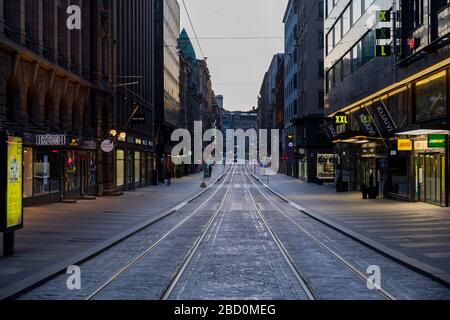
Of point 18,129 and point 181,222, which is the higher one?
point 18,129

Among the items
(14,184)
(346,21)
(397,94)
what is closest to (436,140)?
(397,94)

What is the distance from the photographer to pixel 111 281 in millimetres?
12531

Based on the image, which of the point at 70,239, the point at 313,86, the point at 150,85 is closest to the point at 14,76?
the point at 70,239

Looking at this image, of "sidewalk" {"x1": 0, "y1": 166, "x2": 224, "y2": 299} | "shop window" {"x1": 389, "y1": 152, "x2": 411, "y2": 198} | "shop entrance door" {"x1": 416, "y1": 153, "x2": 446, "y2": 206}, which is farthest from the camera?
"shop window" {"x1": 389, "y1": 152, "x2": 411, "y2": 198}

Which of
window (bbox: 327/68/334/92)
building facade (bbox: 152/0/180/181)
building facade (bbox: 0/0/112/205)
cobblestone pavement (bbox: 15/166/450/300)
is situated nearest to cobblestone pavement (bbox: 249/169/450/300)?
cobblestone pavement (bbox: 15/166/450/300)

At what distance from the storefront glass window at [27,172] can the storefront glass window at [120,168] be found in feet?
61.5

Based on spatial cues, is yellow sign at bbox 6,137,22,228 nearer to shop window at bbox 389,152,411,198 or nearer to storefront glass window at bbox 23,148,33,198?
storefront glass window at bbox 23,148,33,198

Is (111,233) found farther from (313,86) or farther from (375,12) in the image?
(313,86)

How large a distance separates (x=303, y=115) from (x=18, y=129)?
51380 millimetres

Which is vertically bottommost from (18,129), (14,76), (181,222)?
(181,222)

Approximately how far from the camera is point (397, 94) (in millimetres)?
38281

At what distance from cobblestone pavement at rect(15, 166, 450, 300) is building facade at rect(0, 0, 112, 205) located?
10.6 meters

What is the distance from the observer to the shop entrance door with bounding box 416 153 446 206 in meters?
31.1

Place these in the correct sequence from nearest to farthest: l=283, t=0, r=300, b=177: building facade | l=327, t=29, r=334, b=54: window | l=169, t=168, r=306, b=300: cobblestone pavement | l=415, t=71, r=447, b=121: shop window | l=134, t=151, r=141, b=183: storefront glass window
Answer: l=169, t=168, r=306, b=300: cobblestone pavement
l=415, t=71, r=447, b=121: shop window
l=327, t=29, r=334, b=54: window
l=134, t=151, r=141, b=183: storefront glass window
l=283, t=0, r=300, b=177: building facade
